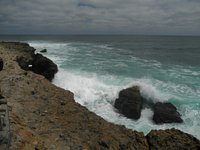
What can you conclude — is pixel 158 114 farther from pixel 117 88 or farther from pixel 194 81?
pixel 194 81

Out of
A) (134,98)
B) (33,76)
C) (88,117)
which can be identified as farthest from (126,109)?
(88,117)

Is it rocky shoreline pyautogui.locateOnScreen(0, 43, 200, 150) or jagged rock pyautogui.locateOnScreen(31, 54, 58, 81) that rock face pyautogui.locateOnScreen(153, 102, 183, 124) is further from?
jagged rock pyautogui.locateOnScreen(31, 54, 58, 81)

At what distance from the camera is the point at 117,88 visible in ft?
75.4

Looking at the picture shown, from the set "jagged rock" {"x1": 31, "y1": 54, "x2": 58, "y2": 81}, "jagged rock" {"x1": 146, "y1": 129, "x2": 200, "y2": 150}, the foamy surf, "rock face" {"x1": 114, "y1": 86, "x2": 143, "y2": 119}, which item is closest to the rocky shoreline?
"jagged rock" {"x1": 146, "y1": 129, "x2": 200, "y2": 150}

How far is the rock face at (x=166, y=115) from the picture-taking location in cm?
1770

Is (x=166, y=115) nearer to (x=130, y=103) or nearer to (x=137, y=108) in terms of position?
(x=137, y=108)

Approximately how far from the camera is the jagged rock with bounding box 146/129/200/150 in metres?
8.32

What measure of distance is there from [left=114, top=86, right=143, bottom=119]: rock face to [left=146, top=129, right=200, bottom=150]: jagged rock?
30.7 ft

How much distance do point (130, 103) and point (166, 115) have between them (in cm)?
251

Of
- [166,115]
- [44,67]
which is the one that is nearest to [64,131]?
[166,115]

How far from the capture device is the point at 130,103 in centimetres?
1852

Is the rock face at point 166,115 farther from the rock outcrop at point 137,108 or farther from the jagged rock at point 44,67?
the jagged rock at point 44,67

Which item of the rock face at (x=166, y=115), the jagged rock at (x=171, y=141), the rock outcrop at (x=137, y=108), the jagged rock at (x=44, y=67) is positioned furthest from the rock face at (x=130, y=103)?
the jagged rock at (x=171, y=141)

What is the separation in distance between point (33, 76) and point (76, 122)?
4832 mm
